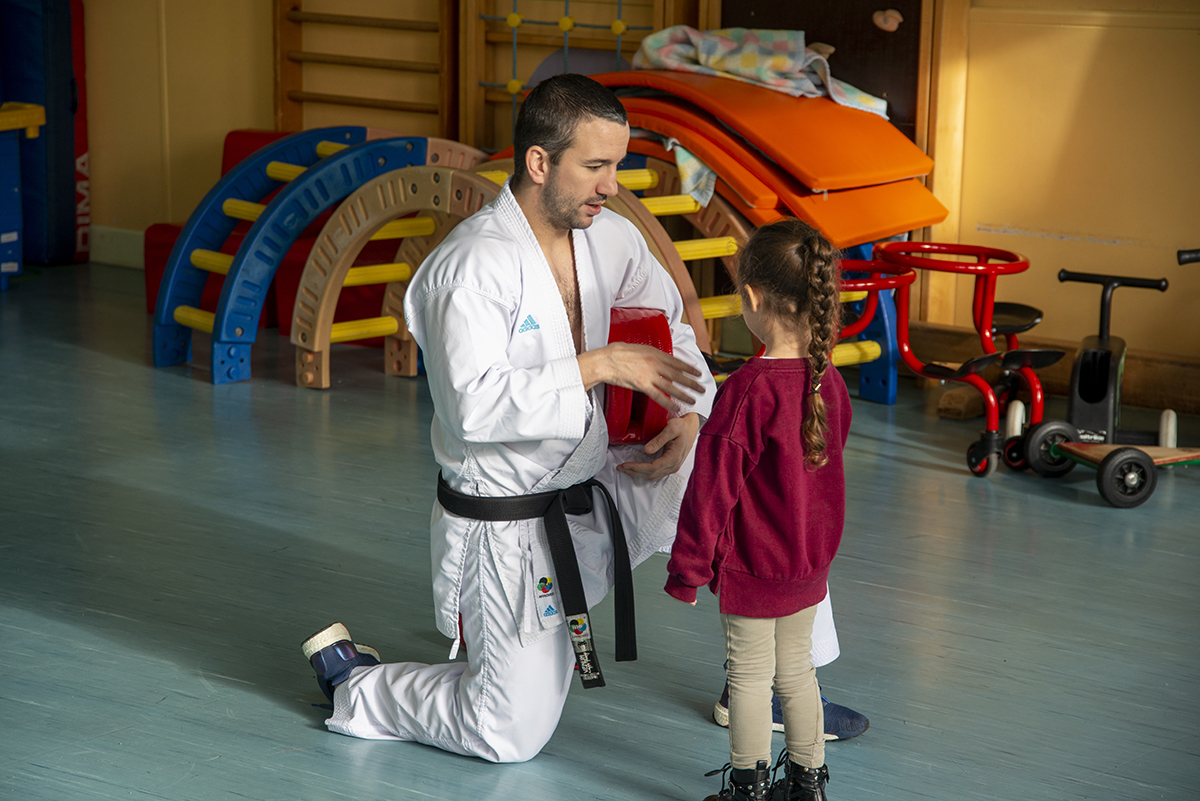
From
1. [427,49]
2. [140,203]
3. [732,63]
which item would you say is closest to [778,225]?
[732,63]

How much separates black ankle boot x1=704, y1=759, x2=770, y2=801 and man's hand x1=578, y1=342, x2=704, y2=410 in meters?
0.59

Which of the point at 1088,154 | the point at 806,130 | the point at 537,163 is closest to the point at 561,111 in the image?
the point at 537,163

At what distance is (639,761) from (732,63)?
3.25 meters

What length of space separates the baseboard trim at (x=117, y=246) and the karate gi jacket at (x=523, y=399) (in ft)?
18.3

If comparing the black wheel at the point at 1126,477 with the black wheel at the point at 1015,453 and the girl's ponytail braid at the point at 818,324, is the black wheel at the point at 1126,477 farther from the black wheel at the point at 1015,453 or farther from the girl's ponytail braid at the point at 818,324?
the girl's ponytail braid at the point at 818,324

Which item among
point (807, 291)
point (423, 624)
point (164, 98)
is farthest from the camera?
point (164, 98)

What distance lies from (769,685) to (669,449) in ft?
1.68

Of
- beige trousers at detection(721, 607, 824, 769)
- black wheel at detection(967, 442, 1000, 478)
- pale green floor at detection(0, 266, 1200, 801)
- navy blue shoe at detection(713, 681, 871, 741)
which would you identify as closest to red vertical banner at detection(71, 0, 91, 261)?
pale green floor at detection(0, 266, 1200, 801)

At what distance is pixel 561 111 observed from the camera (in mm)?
2109

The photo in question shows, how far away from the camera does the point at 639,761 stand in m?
2.19

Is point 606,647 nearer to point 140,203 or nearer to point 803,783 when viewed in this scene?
point 803,783

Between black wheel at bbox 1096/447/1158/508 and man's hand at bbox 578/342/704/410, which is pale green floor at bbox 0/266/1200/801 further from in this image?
man's hand at bbox 578/342/704/410

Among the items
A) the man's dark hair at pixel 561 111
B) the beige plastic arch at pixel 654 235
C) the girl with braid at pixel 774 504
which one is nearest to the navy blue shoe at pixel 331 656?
the girl with braid at pixel 774 504

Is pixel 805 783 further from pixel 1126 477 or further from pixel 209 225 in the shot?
pixel 209 225
